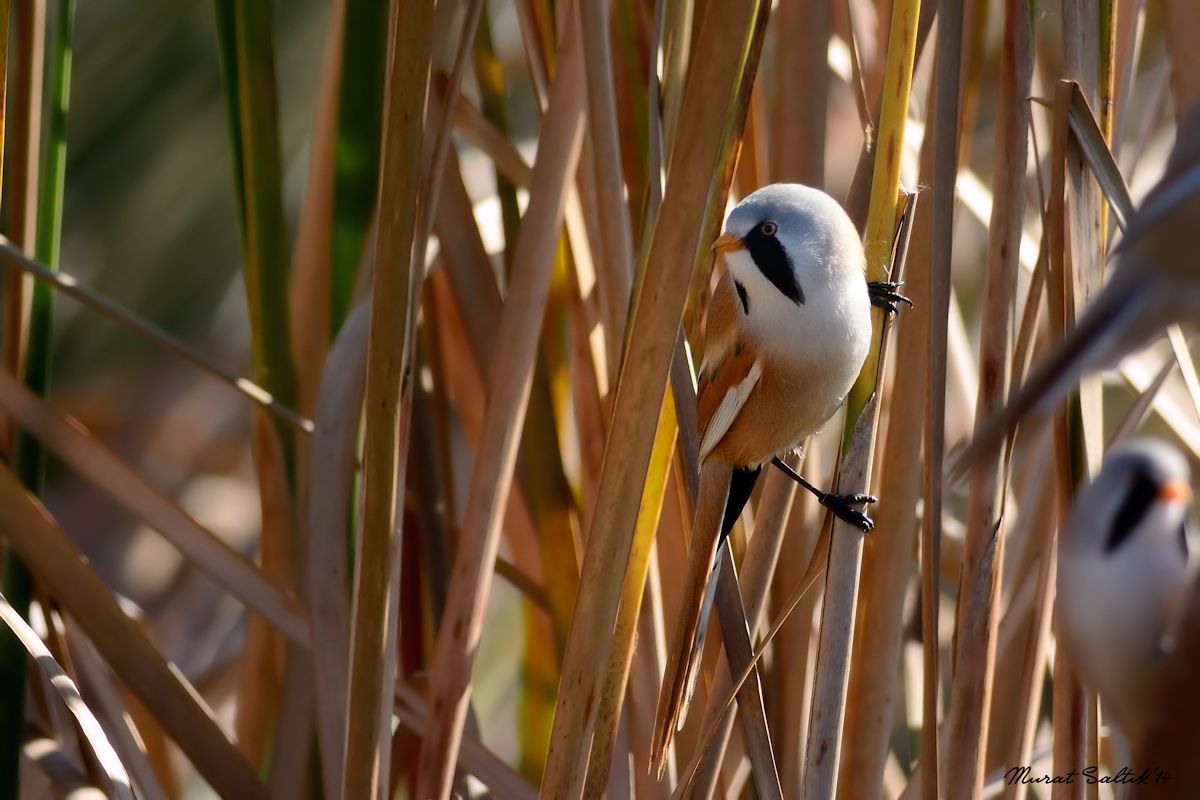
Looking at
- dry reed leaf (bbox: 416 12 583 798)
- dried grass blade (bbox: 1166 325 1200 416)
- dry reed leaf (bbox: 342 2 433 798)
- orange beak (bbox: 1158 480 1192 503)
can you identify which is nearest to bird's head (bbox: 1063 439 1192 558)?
orange beak (bbox: 1158 480 1192 503)

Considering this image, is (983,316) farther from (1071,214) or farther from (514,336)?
(514,336)

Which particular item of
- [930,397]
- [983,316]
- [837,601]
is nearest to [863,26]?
[983,316]

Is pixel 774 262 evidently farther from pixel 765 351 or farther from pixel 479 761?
pixel 479 761

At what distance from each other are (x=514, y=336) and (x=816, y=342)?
327 millimetres

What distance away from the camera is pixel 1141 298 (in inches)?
23.5

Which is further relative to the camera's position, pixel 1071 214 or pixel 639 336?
pixel 1071 214

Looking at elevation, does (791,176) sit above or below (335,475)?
above

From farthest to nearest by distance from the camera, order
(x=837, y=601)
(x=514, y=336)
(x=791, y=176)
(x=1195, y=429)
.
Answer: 1. (x=1195, y=429)
2. (x=791, y=176)
3. (x=514, y=336)
4. (x=837, y=601)

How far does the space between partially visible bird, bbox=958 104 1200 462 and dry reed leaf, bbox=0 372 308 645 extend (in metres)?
1.01

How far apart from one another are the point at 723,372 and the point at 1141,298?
813mm

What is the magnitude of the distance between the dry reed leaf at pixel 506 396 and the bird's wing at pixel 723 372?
0.25m

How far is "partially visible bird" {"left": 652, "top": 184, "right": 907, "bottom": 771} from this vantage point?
105 centimetres

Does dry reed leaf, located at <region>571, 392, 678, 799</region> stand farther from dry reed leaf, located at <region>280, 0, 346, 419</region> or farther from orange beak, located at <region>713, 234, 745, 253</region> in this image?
dry reed leaf, located at <region>280, 0, 346, 419</region>

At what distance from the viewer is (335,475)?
1.25m
